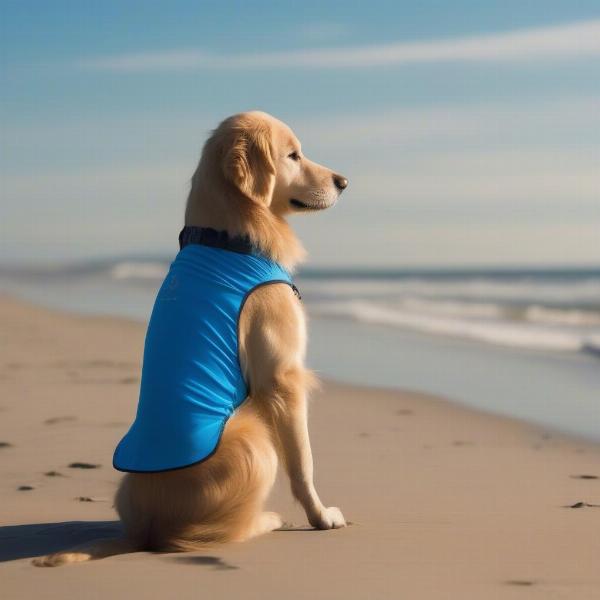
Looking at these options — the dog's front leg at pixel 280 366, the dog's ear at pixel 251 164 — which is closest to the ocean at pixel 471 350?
the dog's front leg at pixel 280 366

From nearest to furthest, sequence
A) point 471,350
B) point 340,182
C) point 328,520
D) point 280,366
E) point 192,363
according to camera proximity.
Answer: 1. point 192,363
2. point 280,366
3. point 328,520
4. point 340,182
5. point 471,350

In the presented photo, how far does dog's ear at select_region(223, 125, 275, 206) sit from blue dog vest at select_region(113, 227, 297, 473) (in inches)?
10.1

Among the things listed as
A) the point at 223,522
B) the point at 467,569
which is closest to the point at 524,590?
the point at 467,569

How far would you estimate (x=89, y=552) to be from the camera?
3.71 metres

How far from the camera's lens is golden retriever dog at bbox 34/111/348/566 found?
3848mm

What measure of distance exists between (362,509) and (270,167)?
1630mm

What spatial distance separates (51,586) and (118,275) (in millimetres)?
32501

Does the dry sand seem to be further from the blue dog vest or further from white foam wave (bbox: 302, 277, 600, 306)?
white foam wave (bbox: 302, 277, 600, 306)

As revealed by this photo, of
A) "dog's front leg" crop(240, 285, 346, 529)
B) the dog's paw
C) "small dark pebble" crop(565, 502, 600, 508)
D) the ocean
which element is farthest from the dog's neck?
the ocean

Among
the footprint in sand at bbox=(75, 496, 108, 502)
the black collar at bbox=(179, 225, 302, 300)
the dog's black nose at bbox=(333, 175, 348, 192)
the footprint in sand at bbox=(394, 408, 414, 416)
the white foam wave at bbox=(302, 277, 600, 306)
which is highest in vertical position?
the dog's black nose at bbox=(333, 175, 348, 192)

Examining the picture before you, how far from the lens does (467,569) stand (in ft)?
12.1

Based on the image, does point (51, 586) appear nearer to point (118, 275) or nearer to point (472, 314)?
point (472, 314)

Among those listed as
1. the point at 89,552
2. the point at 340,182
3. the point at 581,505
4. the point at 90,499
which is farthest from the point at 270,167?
the point at 581,505

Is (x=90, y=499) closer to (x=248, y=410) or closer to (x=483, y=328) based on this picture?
(x=248, y=410)
